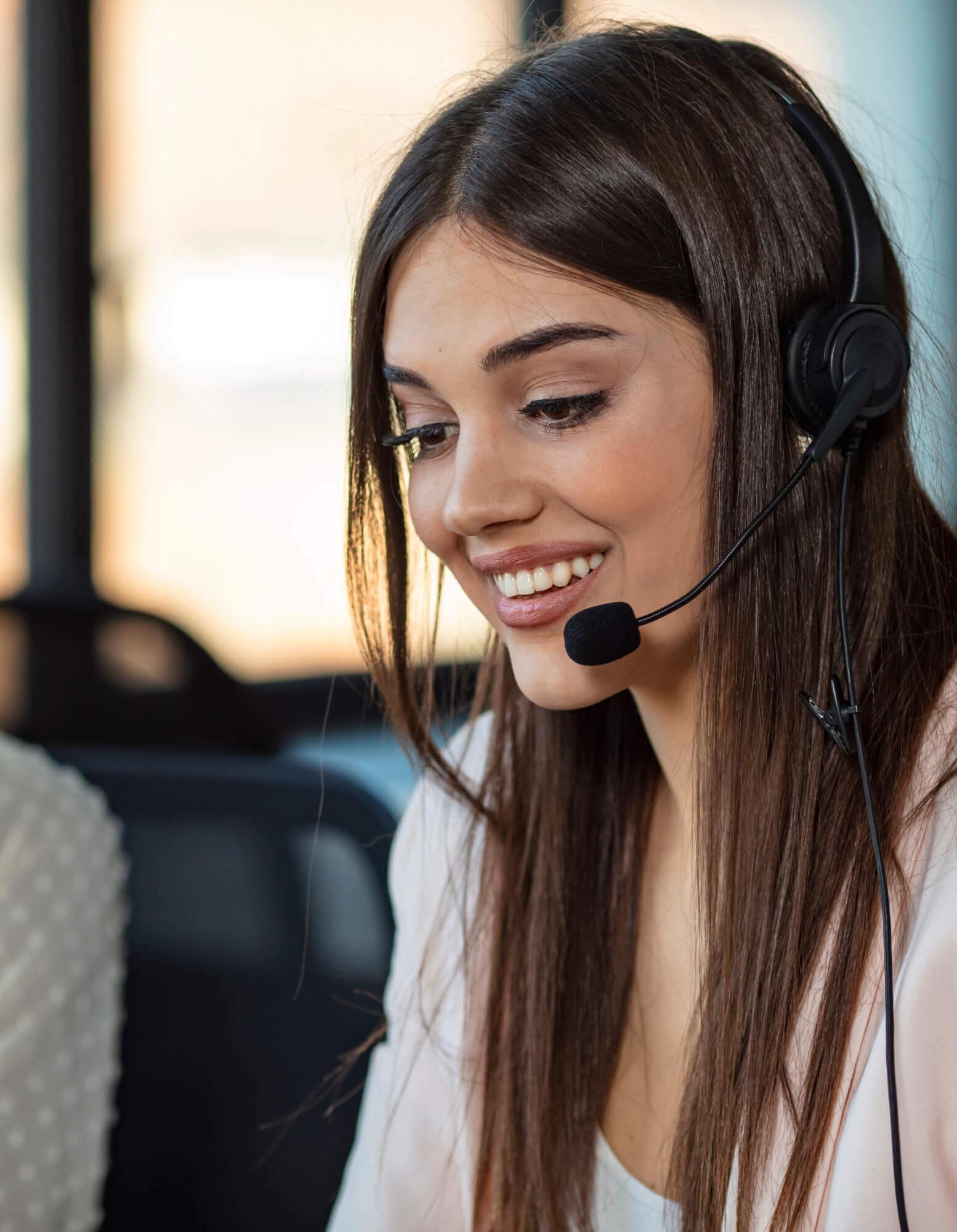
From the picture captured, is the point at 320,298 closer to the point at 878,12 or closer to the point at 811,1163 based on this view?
the point at 878,12

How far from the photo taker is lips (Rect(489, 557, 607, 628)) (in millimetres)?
842

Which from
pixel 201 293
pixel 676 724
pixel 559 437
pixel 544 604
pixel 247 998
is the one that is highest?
pixel 559 437

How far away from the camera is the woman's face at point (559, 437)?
31.4 inches

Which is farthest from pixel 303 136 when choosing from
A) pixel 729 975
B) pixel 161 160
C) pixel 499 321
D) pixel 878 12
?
pixel 729 975

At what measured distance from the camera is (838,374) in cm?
78

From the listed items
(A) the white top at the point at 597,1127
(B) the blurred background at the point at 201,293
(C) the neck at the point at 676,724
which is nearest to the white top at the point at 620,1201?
(A) the white top at the point at 597,1127

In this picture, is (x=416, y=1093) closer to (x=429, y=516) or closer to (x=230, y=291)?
(x=429, y=516)

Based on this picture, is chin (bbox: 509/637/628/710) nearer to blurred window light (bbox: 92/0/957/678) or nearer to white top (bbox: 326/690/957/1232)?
white top (bbox: 326/690/957/1232)

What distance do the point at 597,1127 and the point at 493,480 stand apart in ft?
1.72

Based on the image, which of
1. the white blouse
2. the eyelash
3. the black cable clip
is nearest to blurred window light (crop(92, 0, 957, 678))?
the white blouse

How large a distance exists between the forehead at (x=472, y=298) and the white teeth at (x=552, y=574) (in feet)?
0.48

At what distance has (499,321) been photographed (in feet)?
2.62

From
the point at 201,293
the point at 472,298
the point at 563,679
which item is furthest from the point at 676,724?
the point at 201,293

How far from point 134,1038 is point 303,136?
6.82 ft
